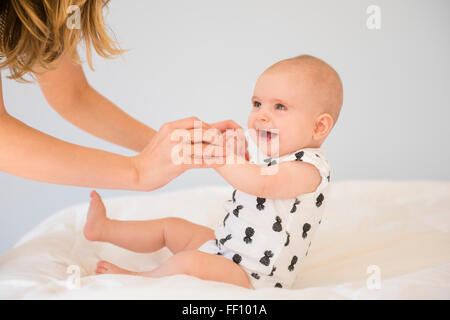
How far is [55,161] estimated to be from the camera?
93 centimetres

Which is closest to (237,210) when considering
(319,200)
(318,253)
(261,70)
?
(319,200)

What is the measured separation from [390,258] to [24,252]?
33.2 inches

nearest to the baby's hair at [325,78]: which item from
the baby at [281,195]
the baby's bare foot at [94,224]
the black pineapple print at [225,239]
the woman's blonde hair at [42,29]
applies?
the baby at [281,195]

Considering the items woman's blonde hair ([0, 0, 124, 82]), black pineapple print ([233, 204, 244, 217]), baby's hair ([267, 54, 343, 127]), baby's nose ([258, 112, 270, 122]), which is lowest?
black pineapple print ([233, 204, 244, 217])

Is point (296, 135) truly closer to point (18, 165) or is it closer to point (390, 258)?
point (390, 258)

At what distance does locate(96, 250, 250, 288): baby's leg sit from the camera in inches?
40.0

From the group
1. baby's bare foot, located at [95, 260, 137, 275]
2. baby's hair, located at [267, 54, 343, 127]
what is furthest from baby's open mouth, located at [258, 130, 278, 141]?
baby's bare foot, located at [95, 260, 137, 275]

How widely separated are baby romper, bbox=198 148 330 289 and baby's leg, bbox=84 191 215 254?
0.16m

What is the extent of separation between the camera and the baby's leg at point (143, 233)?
1.24 meters

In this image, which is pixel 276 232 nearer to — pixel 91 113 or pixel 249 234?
pixel 249 234

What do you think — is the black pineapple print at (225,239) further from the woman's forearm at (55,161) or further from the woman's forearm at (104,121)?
the woman's forearm at (104,121)

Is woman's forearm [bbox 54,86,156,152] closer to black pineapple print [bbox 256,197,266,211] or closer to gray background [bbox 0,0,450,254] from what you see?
black pineapple print [bbox 256,197,266,211]

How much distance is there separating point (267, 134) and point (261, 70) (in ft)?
5.44

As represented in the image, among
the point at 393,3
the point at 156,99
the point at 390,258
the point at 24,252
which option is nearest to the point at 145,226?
the point at 24,252
